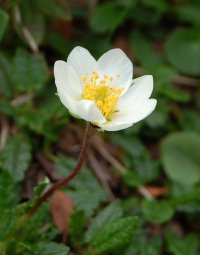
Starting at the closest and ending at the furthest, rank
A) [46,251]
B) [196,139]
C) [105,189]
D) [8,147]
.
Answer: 1. [46,251]
2. [8,147]
3. [105,189]
4. [196,139]

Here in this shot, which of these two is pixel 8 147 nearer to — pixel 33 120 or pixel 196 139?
pixel 33 120

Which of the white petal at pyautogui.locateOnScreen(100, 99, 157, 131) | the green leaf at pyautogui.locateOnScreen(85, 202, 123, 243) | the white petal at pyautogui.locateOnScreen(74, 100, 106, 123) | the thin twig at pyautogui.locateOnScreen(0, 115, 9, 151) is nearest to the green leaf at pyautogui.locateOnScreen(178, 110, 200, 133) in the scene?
the green leaf at pyautogui.locateOnScreen(85, 202, 123, 243)

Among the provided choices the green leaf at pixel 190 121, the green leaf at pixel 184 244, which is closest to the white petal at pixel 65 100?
the green leaf at pixel 184 244

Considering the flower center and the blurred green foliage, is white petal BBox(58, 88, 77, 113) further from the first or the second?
the blurred green foliage

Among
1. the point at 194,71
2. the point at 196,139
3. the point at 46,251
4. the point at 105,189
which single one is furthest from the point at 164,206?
the point at 194,71

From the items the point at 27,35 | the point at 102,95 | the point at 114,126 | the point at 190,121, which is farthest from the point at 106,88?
the point at 190,121

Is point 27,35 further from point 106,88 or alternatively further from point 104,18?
point 106,88

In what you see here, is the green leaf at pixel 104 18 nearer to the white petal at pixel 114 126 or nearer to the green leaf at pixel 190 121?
the green leaf at pixel 190 121
